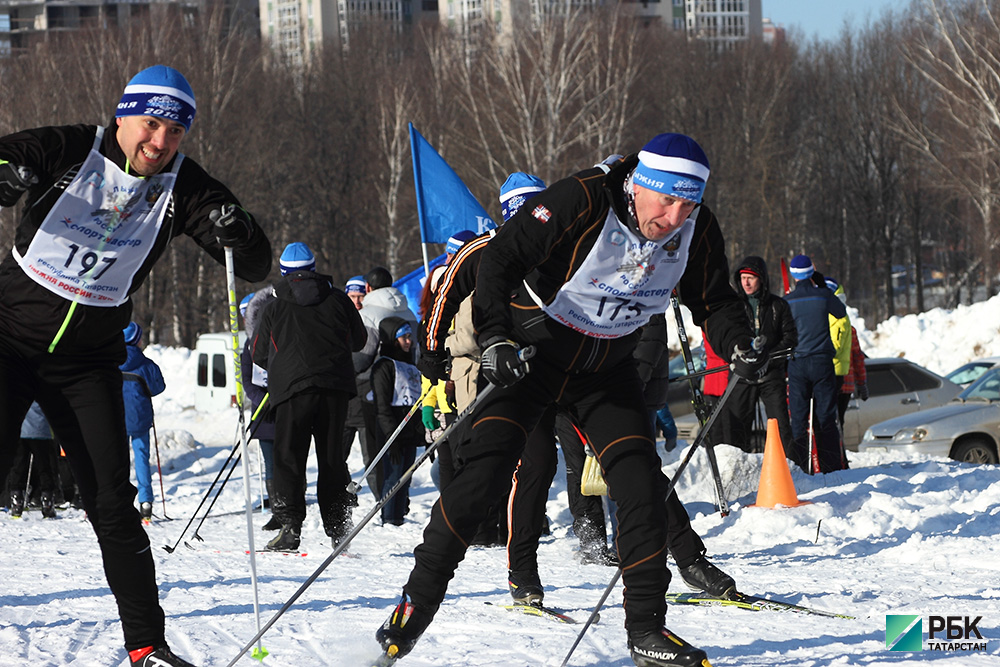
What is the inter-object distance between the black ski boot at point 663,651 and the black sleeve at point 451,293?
189cm

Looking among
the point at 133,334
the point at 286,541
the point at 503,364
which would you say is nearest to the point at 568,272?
the point at 503,364

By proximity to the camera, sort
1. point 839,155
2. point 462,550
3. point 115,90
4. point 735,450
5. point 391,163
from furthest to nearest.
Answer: point 839,155 → point 391,163 → point 115,90 → point 735,450 → point 462,550

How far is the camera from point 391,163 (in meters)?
41.0

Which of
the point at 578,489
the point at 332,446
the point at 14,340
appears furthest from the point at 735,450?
the point at 14,340

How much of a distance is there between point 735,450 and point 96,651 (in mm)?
5778

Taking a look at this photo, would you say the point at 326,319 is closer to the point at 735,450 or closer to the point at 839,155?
the point at 735,450

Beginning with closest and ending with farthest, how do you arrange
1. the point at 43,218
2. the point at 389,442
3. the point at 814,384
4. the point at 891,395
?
the point at 43,218 < the point at 389,442 < the point at 814,384 < the point at 891,395

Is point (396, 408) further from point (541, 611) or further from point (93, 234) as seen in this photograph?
point (93, 234)

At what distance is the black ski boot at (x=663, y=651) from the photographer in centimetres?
396

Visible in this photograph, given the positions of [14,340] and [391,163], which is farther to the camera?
[391,163]

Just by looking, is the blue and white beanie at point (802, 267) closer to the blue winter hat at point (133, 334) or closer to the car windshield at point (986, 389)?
the car windshield at point (986, 389)

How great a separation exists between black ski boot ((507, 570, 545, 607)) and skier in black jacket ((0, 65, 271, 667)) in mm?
1891

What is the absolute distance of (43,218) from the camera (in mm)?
3893

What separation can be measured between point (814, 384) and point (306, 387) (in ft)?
16.7
